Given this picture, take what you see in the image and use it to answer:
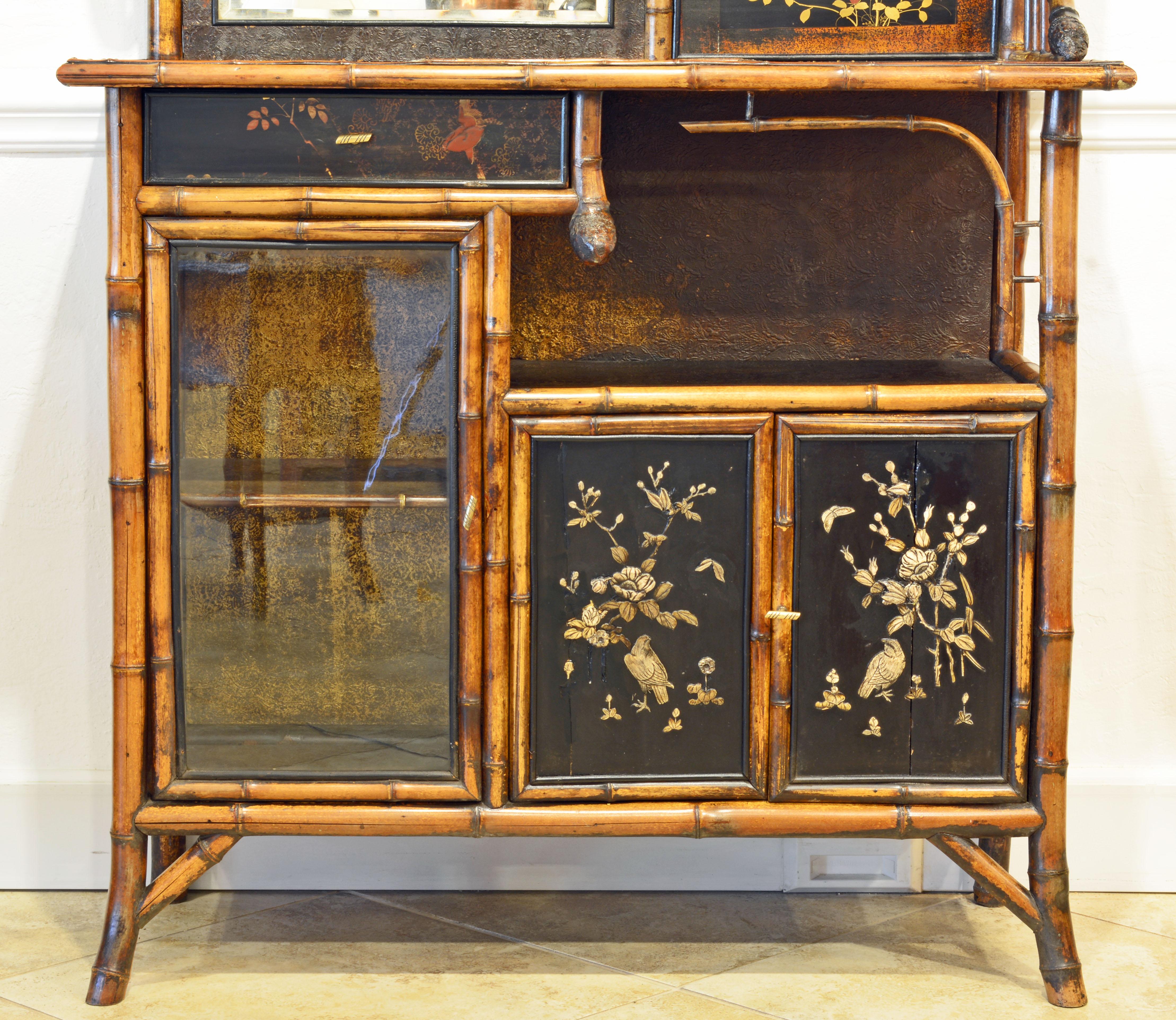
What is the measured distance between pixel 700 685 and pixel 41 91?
156 centimetres

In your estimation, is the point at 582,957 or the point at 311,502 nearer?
the point at 311,502

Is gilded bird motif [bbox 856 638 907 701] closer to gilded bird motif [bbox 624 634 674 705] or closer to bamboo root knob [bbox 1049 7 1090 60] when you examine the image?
gilded bird motif [bbox 624 634 674 705]

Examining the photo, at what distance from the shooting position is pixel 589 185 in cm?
180

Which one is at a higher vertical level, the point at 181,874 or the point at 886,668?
the point at 886,668

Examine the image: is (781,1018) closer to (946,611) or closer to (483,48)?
(946,611)

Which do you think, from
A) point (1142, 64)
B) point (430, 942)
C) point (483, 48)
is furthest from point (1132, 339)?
point (430, 942)

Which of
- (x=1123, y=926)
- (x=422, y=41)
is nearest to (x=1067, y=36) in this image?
(x=422, y=41)

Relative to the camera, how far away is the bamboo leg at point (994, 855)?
2.25 m

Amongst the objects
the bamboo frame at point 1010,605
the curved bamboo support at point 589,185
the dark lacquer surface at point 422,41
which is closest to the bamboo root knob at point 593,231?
the curved bamboo support at point 589,185

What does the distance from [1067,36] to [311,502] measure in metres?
1.33

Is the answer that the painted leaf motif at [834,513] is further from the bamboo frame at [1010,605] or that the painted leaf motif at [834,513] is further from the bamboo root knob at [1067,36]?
the bamboo root knob at [1067,36]

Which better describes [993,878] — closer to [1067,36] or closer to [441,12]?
[1067,36]

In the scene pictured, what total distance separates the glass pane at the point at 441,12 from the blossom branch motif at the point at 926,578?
0.81 m

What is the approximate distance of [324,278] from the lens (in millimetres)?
1824
